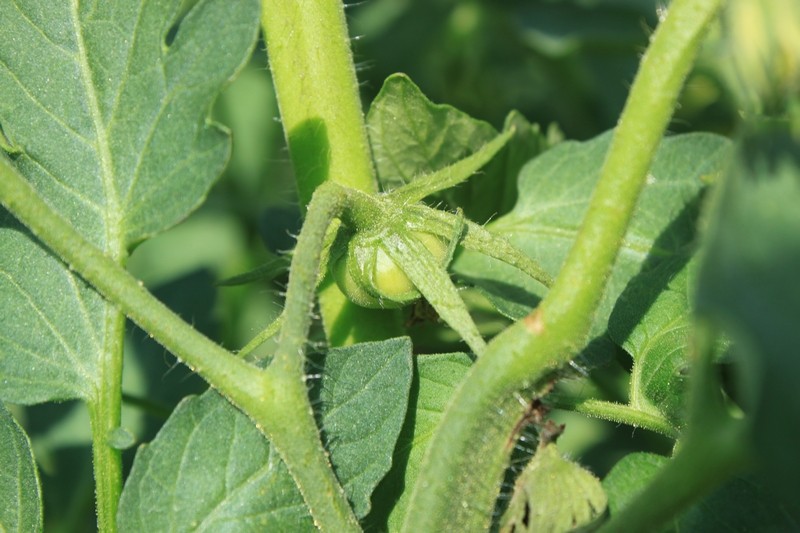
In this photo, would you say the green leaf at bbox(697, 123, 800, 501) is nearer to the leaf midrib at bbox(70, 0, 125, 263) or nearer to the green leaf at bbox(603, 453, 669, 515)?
the green leaf at bbox(603, 453, 669, 515)

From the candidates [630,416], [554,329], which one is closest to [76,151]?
[554,329]

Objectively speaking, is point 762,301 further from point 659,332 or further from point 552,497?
point 659,332

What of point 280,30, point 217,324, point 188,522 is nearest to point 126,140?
point 280,30

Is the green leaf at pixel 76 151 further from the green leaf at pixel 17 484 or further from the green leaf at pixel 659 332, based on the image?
the green leaf at pixel 659 332

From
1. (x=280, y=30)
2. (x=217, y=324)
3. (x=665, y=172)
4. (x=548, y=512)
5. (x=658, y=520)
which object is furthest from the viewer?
(x=217, y=324)

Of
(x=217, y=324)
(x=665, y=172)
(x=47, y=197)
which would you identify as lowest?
(x=217, y=324)

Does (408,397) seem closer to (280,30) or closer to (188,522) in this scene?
(188,522)

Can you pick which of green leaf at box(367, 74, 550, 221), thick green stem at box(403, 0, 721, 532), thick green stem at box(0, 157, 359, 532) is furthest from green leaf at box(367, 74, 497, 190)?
thick green stem at box(403, 0, 721, 532)

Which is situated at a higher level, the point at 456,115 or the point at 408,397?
the point at 456,115
